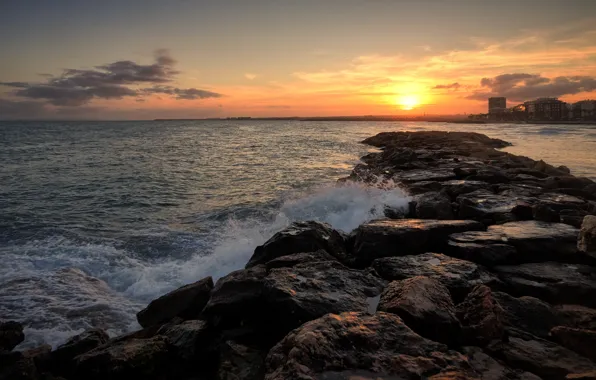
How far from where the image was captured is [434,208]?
9.80 m

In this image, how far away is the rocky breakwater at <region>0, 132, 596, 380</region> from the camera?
3.55 m

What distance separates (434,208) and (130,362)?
791cm

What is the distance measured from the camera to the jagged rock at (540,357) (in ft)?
11.8

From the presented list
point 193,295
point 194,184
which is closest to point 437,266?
point 193,295

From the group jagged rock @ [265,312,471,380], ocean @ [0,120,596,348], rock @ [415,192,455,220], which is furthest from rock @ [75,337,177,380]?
rock @ [415,192,455,220]

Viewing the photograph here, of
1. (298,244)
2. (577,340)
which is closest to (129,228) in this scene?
(298,244)

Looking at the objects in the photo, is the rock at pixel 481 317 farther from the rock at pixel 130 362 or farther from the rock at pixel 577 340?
the rock at pixel 130 362

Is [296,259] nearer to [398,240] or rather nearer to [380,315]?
[398,240]

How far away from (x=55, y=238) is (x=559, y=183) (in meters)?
17.2

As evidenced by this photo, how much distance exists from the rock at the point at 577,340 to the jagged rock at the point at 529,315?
22 cm

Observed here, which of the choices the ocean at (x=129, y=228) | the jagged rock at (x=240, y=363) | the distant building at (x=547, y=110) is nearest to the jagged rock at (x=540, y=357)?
the jagged rock at (x=240, y=363)

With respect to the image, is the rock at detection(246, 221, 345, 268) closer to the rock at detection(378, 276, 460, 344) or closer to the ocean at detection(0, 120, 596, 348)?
the ocean at detection(0, 120, 596, 348)

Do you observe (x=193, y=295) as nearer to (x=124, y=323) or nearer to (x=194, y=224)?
(x=124, y=323)

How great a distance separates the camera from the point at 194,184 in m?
20.5
